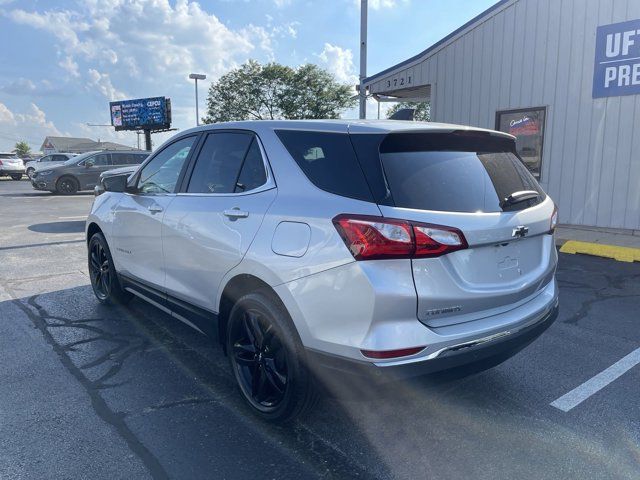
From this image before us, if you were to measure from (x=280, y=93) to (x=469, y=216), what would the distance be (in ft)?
138

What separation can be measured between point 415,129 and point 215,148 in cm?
152

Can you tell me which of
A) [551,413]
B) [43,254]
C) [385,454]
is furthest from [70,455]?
[43,254]

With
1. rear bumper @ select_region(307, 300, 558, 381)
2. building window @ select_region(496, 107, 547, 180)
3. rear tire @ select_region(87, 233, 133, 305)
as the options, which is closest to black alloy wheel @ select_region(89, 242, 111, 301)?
rear tire @ select_region(87, 233, 133, 305)

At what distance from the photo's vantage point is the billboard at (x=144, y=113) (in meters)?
40.8

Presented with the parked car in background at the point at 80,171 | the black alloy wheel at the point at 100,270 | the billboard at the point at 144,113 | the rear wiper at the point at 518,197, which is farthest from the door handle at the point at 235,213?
the billboard at the point at 144,113

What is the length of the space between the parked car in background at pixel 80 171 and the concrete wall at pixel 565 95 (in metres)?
13.1

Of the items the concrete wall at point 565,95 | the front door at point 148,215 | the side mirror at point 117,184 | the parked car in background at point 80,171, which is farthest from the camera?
the parked car in background at point 80,171

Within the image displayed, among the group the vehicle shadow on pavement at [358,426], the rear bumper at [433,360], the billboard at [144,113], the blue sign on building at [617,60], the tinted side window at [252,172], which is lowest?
the vehicle shadow on pavement at [358,426]

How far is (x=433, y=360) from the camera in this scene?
239 centimetres

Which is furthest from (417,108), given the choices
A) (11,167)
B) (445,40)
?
(11,167)

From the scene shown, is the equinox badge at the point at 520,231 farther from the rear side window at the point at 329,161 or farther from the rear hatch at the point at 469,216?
the rear side window at the point at 329,161

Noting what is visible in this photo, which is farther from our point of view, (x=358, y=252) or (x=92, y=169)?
(x=92, y=169)

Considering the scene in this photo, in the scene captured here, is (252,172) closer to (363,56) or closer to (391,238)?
(391,238)

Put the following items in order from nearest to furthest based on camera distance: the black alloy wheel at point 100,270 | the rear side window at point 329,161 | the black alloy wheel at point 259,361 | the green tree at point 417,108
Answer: the rear side window at point 329,161 → the black alloy wheel at point 259,361 → the black alloy wheel at point 100,270 → the green tree at point 417,108
